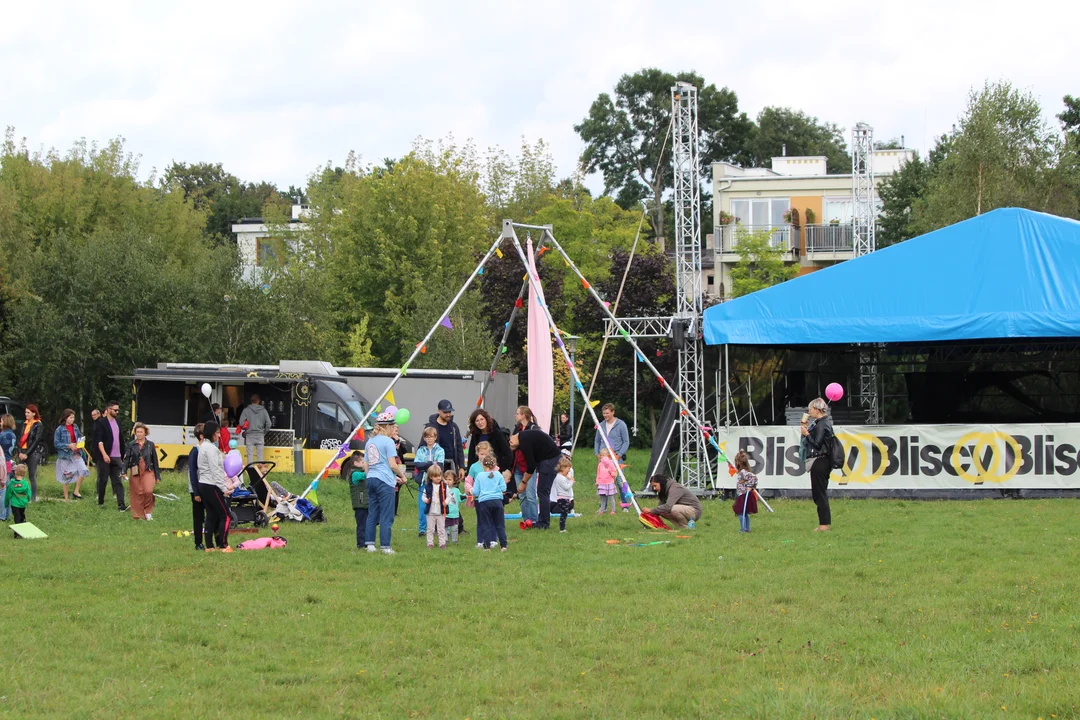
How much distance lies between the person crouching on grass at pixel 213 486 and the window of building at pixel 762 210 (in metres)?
42.4

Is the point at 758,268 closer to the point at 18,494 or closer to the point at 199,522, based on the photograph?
the point at 18,494

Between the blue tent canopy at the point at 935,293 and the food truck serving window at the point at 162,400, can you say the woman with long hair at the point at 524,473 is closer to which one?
the blue tent canopy at the point at 935,293

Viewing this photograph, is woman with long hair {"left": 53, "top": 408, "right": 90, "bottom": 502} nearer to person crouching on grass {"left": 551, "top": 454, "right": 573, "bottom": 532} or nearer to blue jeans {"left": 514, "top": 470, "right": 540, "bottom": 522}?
blue jeans {"left": 514, "top": 470, "right": 540, "bottom": 522}

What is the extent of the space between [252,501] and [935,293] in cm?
1188

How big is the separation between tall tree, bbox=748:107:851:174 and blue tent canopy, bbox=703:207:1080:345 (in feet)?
176

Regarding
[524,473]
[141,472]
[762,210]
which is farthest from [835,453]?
[762,210]

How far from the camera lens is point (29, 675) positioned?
717cm

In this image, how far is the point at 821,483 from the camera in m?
14.8

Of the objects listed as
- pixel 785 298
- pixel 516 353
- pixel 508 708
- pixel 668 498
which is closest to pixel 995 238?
pixel 785 298

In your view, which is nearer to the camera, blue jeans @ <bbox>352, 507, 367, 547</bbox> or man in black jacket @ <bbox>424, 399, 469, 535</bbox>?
blue jeans @ <bbox>352, 507, 367, 547</bbox>

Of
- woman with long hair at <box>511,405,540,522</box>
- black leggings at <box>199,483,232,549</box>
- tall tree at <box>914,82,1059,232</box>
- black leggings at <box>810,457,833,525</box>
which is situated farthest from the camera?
tall tree at <box>914,82,1059,232</box>

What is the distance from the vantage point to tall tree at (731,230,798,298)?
4531 centimetres

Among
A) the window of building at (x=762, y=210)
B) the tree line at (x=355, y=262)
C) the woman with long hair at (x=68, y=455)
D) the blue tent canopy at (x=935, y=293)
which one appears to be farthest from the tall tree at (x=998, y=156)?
the woman with long hair at (x=68, y=455)

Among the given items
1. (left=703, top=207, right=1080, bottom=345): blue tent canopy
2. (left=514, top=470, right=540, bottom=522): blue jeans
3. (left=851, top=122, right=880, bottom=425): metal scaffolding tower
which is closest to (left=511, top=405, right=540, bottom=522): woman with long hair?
(left=514, top=470, right=540, bottom=522): blue jeans
